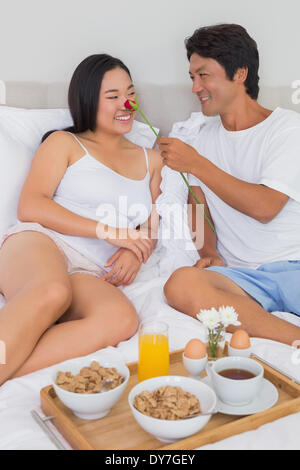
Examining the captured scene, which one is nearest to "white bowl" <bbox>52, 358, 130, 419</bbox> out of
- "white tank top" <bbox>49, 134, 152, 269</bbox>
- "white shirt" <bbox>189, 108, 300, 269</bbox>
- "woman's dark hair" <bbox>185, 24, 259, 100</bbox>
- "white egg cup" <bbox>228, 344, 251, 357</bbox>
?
"white egg cup" <bbox>228, 344, 251, 357</bbox>

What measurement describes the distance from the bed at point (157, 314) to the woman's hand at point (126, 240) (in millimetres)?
119

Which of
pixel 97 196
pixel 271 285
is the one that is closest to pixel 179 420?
pixel 271 285

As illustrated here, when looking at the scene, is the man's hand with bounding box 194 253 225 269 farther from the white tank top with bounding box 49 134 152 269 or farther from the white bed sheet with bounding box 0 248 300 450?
the white tank top with bounding box 49 134 152 269

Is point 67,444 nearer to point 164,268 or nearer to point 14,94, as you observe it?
point 164,268

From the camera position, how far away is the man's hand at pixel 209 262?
1.80 meters

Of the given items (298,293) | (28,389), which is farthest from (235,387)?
(298,293)

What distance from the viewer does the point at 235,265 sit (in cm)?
186

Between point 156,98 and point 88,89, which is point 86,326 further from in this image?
point 156,98

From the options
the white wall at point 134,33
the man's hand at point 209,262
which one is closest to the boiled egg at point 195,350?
the man's hand at point 209,262

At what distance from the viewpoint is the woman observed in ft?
4.35

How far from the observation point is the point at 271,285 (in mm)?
1650

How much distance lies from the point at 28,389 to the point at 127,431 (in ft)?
1.05

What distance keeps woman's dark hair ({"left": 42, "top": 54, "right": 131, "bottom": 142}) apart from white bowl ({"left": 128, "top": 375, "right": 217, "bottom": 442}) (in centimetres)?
120

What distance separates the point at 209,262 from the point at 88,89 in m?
0.79
